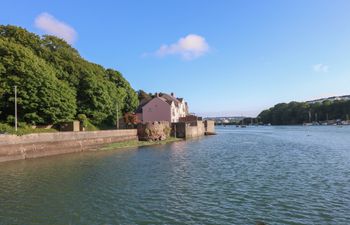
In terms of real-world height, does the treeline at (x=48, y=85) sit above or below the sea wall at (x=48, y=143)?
above

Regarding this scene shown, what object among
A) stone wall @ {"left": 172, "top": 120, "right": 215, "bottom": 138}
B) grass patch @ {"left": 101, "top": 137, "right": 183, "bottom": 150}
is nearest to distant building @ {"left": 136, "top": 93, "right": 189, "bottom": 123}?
stone wall @ {"left": 172, "top": 120, "right": 215, "bottom": 138}

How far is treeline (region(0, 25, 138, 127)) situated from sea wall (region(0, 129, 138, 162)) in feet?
20.9

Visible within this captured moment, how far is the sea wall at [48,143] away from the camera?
32.4 metres

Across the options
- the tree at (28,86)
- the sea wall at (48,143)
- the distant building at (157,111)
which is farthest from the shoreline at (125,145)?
the distant building at (157,111)

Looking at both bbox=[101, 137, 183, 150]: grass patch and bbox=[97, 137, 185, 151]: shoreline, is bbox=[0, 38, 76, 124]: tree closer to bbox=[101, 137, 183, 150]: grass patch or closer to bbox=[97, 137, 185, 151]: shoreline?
bbox=[97, 137, 185, 151]: shoreline

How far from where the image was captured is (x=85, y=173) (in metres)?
25.1

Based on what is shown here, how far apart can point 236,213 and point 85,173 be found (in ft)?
46.8

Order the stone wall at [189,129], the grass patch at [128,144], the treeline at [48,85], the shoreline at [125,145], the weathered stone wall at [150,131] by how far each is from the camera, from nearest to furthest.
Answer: the treeline at [48,85]
the shoreline at [125,145]
the grass patch at [128,144]
the weathered stone wall at [150,131]
the stone wall at [189,129]

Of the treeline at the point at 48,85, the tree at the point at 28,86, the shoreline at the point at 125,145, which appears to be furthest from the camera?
the shoreline at the point at 125,145

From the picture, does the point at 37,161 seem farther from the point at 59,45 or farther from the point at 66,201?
the point at 59,45

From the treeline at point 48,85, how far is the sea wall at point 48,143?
6358mm

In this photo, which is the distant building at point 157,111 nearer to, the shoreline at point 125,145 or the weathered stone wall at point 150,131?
the weathered stone wall at point 150,131

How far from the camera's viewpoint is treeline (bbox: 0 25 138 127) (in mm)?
43875

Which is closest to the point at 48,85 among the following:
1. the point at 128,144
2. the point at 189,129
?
the point at 128,144
